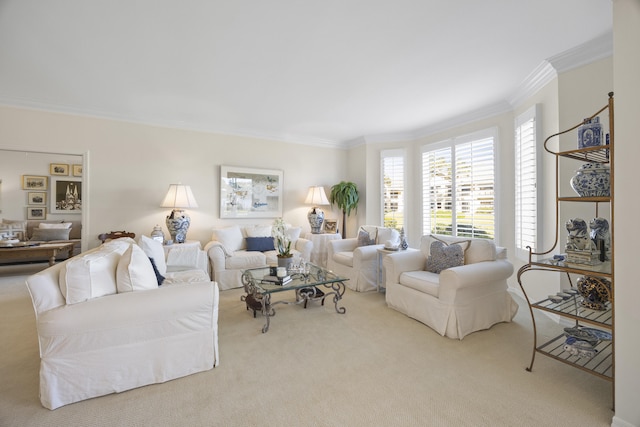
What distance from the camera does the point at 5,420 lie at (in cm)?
153

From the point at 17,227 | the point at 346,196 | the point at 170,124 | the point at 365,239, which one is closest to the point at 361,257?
the point at 365,239

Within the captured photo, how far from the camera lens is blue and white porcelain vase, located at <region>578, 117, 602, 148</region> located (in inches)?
68.7

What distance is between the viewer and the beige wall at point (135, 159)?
3.95m

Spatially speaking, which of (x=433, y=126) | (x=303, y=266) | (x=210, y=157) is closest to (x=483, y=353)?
(x=303, y=266)

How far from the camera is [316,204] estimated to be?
5.70 m

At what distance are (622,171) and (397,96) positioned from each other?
→ 262cm

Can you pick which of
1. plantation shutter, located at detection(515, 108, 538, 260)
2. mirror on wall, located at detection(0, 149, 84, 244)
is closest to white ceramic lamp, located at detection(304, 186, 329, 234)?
plantation shutter, located at detection(515, 108, 538, 260)

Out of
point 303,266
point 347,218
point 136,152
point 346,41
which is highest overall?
point 346,41

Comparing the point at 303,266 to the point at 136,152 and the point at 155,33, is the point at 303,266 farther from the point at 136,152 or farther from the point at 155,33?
the point at 136,152

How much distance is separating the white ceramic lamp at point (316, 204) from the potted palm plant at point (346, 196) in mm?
247

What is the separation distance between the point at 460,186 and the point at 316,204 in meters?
2.72

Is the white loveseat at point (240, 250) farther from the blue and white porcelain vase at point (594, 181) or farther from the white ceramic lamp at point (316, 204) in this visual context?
the blue and white porcelain vase at point (594, 181)

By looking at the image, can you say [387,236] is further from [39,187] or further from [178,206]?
[39,187]

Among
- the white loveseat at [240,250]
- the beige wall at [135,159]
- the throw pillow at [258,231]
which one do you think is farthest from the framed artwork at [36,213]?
the throw pillow at [258,231]
